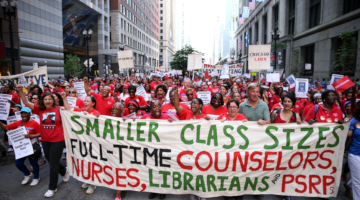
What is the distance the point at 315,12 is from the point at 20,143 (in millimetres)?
29622

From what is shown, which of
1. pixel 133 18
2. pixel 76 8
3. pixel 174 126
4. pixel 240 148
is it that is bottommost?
pixel 240 148

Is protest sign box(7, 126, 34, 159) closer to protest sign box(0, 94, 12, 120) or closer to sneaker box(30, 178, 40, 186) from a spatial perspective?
sneaker box(30, 178, 40, 186)

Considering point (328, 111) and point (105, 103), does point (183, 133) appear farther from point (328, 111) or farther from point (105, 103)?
point (105, 103)

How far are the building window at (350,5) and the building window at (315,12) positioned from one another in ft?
15.8

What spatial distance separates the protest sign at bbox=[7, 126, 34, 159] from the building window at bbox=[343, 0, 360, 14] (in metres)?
23.7

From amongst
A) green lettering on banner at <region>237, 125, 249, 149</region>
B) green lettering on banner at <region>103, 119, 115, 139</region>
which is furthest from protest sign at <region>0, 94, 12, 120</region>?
green lettering on banner at <region>237, 125, 249, 149</region>

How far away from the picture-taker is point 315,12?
83.7 ft

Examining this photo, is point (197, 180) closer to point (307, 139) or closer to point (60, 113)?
point (307, 139)

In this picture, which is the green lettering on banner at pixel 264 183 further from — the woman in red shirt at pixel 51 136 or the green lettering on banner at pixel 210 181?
the woman in red shirt at pixel 51 136

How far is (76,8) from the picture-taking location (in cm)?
3784

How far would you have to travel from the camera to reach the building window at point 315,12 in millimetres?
24898

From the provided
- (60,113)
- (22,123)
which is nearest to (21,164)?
(22,123)

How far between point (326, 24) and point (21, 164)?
25648 millimetres

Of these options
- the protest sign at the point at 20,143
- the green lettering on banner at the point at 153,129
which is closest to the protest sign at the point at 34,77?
the protest sign at the point at 20,143
